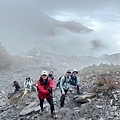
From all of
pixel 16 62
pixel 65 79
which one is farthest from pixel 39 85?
pixel 16 62

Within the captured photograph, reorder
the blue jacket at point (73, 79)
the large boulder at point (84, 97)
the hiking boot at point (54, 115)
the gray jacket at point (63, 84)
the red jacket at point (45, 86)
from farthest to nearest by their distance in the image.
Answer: the blue jacket at point (73, 79) → the large boulder at point (84, 97) → the gray jacket at point (63, 84) → the hiking boot at point (54, 115) → the red jacket at point (45, 86)

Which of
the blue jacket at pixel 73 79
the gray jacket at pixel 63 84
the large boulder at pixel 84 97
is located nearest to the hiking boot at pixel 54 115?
the gray jacket at pixel 63 84

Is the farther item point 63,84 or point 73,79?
point 73,79

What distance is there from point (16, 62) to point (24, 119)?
60.1 m

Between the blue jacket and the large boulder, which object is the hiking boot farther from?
the blue jacket

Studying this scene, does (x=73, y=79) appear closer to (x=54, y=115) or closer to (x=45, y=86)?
(x=54, y=115)

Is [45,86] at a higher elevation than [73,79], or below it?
below

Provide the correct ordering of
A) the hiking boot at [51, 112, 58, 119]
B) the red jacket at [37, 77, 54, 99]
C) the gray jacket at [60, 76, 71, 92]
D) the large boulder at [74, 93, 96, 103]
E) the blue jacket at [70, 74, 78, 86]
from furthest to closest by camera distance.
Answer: the blue jacket at [70, 74, 78, 86] → the large boulder at [74, 93, 96, 103] → the gray jacket at [60, 76, 71, 92] → the hiking boot at [51, 112, 58, 119] → the red jacket at [37, 77, 54, 99]

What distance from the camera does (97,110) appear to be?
1227 centimetres

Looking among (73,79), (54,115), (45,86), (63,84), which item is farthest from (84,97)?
(45,86)

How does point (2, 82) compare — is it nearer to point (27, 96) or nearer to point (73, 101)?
point (27, 96)

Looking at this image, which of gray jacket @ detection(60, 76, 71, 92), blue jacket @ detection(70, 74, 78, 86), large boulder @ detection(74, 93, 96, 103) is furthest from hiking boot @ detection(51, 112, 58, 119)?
blue jacket @ detection(70, 74, 78, 86)

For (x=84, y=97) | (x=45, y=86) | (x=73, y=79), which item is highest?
(x=73, y=79)

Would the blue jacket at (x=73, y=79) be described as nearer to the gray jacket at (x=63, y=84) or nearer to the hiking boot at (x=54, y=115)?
the gray jacket at (x=63, y=84)
